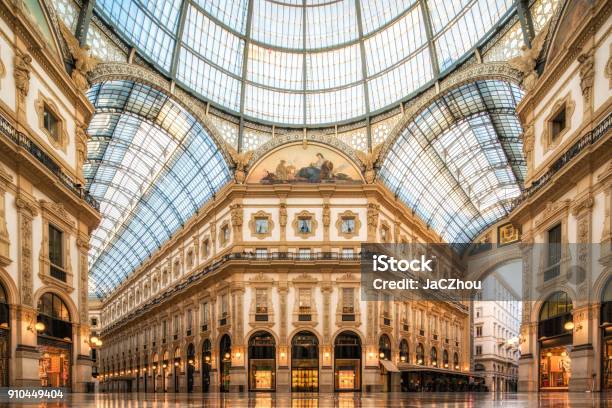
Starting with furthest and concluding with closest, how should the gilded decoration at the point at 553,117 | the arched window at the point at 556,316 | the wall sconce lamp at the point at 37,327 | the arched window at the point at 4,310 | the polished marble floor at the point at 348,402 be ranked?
the gilded decoration at the point at 553,117
the arched window at the point at 556,316
the wall sconce lamp at the point at 37,327
the arched window at the point at 4,310
the polished marble floor at the point at 348,402

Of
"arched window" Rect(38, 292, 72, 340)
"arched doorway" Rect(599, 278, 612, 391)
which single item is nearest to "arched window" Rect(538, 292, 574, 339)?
"arched doorway" Rect(599, 278, 612, 391)

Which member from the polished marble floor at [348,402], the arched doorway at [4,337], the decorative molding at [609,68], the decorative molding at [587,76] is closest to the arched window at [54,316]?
the arched doorway at [4,337]

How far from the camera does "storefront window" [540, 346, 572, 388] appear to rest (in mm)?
35000

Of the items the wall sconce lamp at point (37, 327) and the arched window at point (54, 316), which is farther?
the arched window at point (54, 316)

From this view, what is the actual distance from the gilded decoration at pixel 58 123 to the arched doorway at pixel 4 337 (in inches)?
369

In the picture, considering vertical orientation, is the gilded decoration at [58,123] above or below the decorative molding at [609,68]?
below

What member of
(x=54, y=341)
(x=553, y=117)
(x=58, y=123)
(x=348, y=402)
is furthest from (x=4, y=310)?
(x=553, y=117)

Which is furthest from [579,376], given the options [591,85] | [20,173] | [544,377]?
[20,173]

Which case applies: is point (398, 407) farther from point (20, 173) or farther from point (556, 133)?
point (556, 133)

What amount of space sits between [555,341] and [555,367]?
1.92 metres

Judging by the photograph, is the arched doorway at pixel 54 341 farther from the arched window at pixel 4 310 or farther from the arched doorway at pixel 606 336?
the arched doorway at pixel 606 336

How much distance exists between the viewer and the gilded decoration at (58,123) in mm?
32625

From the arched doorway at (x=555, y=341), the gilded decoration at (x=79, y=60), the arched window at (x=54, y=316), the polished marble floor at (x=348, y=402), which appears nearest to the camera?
the polished marble floor at (x=348, y=402)

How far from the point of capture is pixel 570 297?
32719 mm
